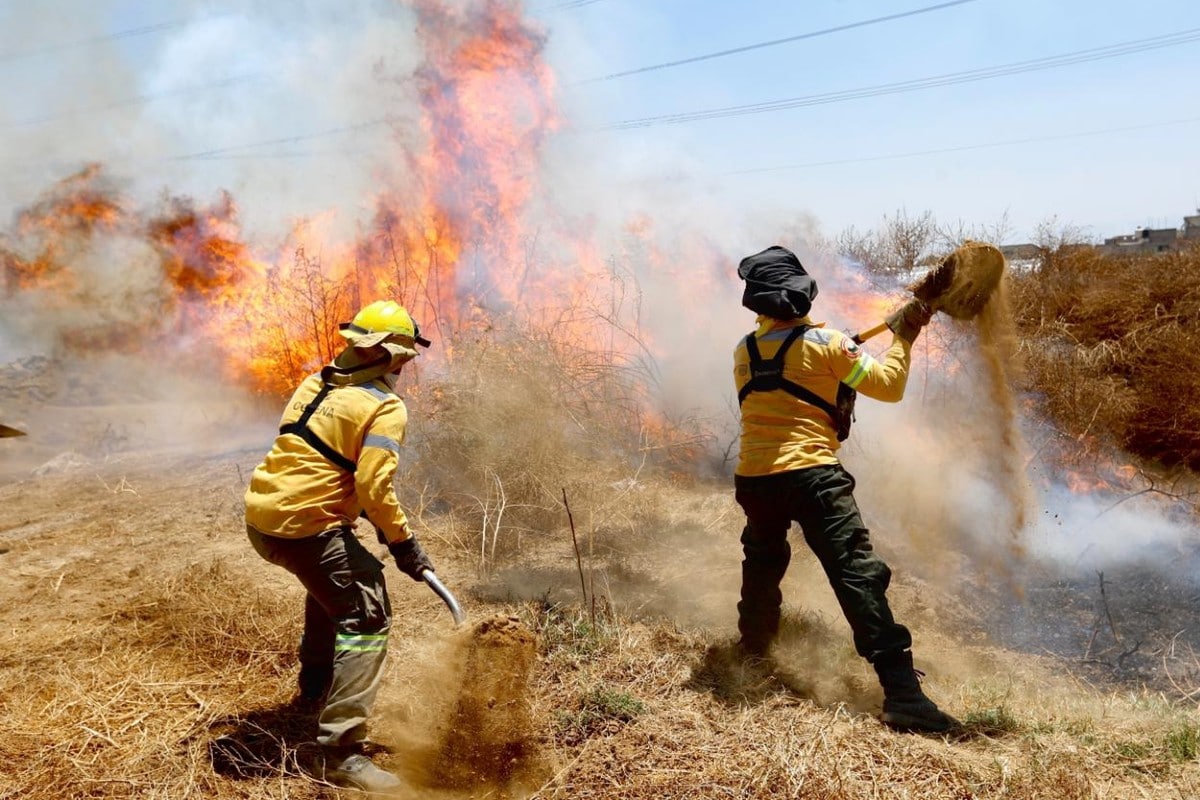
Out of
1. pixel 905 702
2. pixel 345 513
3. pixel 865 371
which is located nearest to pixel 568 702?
pixel 345 513

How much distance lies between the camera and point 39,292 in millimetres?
14633

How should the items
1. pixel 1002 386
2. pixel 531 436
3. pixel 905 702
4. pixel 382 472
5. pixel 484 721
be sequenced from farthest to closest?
1. pixel 531 436
2. pixel 1002 386
3. pixel 484 721
4. pixel 905 702
5. pixel 382 472

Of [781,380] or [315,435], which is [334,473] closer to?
[315,435]

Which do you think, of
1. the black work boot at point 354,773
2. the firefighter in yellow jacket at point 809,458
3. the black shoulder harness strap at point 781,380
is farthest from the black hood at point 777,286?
the black work boot at point 354,773

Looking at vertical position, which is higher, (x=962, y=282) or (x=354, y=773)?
(x=962, y=282)

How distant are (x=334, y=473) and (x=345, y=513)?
194mm

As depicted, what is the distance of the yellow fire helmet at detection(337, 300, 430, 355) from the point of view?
3174 mm

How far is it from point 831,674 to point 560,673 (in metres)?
1.36

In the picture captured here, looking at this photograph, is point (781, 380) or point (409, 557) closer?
point (409, 557)

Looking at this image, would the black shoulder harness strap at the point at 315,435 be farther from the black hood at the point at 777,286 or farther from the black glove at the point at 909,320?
the black glove at the point at 909,320

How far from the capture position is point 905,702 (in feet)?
10.6

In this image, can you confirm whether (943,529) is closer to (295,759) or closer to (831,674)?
(831,674)

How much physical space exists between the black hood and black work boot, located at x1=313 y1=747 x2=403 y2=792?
8.05 feet

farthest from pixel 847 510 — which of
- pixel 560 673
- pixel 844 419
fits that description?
pixel 560 673
